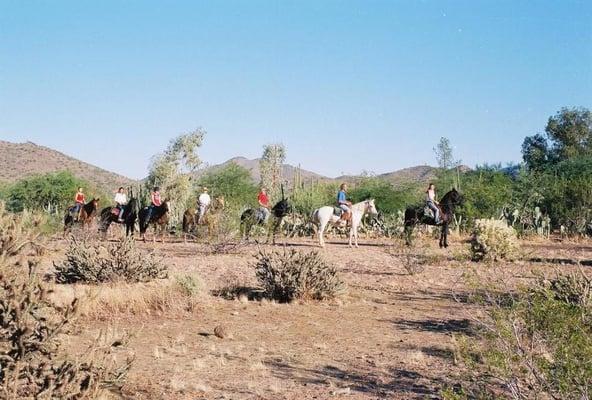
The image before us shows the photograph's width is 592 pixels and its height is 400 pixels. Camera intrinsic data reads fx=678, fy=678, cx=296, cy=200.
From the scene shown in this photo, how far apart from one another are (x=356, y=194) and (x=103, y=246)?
26.2 meters

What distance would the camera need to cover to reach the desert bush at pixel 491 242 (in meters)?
18.2

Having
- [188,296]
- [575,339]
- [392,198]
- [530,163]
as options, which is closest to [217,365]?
[188,296]

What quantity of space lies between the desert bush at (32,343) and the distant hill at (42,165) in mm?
58800

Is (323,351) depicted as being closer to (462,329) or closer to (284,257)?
(462,329)

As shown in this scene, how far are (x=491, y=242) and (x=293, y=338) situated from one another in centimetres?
1019

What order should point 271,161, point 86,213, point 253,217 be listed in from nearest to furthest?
point 253,217 < point 86,213 < point 271,161

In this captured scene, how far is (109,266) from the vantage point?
11.6 m

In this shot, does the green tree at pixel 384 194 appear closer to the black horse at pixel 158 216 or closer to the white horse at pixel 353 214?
the white horse at pixel 353 214

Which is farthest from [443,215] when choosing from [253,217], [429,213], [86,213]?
[86,213]

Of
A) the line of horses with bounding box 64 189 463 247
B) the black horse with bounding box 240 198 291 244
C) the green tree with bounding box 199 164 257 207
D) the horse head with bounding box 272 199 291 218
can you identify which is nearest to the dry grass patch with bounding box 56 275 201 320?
the line of horses with bounding box 64 189 463 247

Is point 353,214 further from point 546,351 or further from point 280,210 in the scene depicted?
point 546,351

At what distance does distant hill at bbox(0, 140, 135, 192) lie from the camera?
64125 millimetres

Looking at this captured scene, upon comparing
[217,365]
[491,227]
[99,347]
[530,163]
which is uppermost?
[530,163]

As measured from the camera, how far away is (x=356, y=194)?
3775 centimetres
